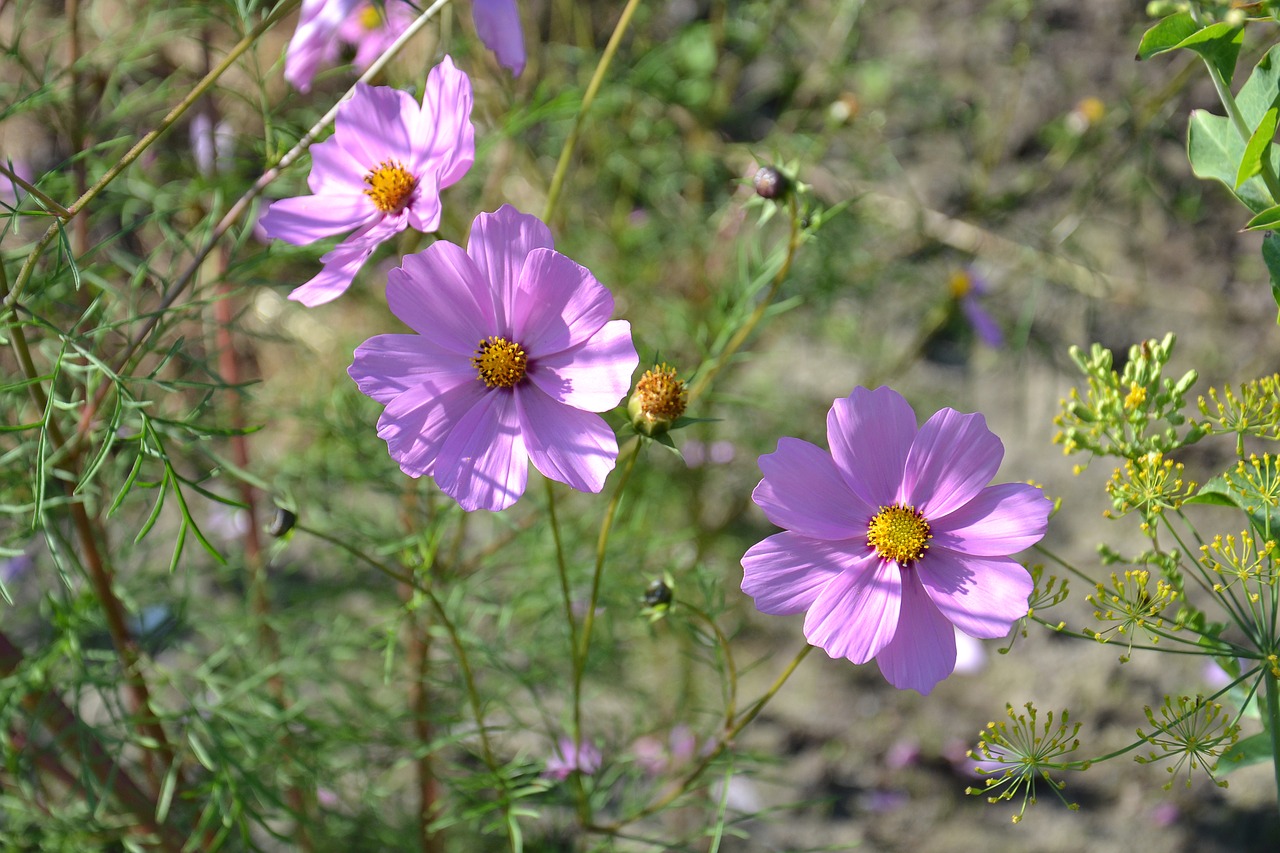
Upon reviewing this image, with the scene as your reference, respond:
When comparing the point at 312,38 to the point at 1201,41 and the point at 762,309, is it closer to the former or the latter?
the point at 762,309

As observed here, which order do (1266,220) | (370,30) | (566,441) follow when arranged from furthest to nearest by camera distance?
1. (370,30)
2. (566,441)
3. (1266,220)

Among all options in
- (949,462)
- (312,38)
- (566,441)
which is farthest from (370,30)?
(949,462)

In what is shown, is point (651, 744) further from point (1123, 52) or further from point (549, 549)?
point (1123, 52)

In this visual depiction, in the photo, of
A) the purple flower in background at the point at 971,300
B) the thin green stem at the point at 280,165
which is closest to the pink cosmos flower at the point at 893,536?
the thin green stem at the point at 280,165

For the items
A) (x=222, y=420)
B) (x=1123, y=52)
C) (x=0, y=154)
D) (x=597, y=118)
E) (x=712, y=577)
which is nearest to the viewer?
(x=712, y=577)

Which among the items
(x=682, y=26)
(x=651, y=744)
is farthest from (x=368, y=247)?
(x=682, y=26)

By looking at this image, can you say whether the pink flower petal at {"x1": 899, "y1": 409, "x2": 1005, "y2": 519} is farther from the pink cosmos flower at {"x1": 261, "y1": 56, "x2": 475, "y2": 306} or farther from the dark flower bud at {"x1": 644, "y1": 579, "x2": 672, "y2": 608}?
the pink cosmos flower at {"x1": 261, "y1": 56, "x2": 475, "y2": 306}

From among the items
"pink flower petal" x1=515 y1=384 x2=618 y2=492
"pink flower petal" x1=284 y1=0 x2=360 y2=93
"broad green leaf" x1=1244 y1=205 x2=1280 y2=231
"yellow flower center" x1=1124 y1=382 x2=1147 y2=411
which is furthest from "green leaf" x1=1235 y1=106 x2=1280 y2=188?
"pink flower petal" x1=284 y1=0 x2=360 y2=93
